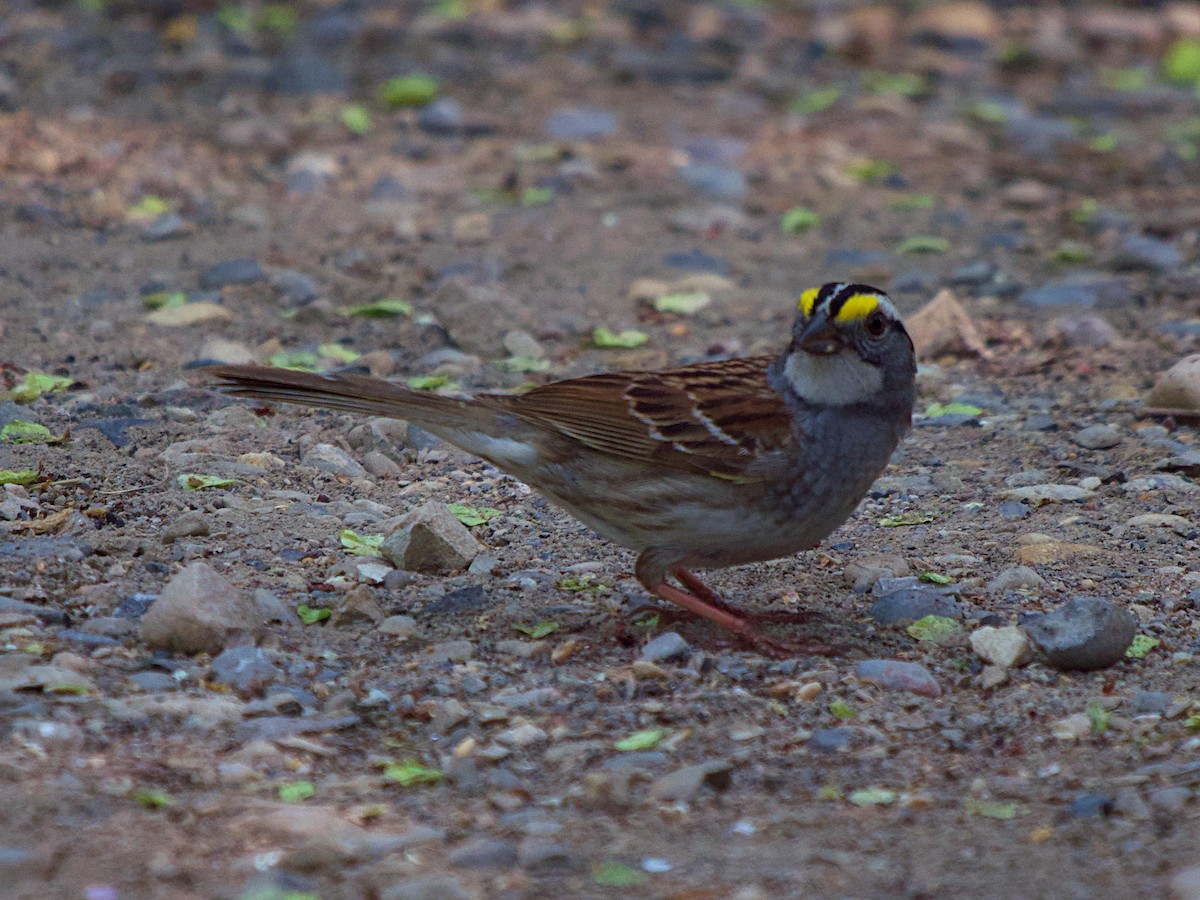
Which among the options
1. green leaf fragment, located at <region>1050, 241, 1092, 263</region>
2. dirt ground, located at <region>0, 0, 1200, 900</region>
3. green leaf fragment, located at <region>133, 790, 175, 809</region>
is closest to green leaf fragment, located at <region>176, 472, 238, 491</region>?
dirt ground, located at <region>0, 0, 1200, 900</region>

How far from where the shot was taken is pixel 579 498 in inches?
202

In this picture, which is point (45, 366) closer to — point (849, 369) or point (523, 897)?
point (849, 369)

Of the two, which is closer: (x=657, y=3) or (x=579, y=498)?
(x=579, y=498)

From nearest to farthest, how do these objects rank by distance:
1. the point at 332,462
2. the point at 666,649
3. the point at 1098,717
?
1. the point at 1098,717
2. the point at 666,649
3. the point at 332,462

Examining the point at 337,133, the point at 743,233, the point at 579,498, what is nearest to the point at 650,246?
the point at 743,233

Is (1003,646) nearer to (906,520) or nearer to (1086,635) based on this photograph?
(1086,635)

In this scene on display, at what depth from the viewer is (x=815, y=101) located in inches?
462

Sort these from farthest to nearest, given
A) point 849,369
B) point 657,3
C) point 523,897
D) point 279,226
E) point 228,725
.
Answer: point 657,3
point 279,226
point 849,369
point 228,725
point 523,897

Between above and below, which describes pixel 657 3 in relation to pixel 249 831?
above

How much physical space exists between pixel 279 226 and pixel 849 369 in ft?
16.1

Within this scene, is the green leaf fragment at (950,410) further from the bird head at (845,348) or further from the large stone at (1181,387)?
the bird head at (845,348)

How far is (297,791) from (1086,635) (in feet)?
7.58

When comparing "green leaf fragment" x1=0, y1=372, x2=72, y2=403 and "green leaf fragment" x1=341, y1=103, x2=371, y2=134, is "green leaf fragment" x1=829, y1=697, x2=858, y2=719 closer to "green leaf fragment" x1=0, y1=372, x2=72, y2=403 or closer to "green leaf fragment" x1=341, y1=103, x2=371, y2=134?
"green leaf fragment" x1=0, y1=372, x2=72, y2=403

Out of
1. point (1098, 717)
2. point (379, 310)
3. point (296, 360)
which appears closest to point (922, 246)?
point (379, 310)
